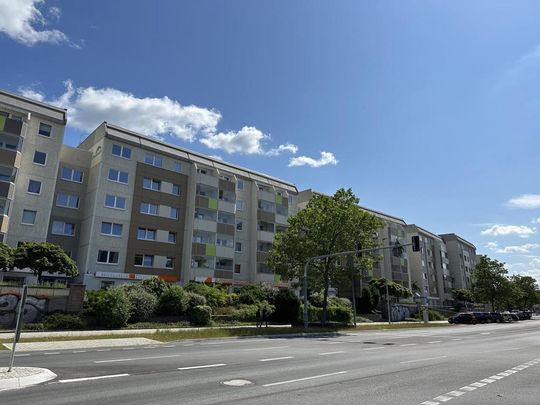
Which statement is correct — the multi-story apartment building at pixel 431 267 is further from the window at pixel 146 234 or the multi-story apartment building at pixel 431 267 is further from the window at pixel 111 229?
the window at pixel 111 229

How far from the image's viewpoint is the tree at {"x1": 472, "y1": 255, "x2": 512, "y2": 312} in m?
69.6

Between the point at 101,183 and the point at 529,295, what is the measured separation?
328 feet

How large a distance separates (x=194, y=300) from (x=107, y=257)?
13438mm

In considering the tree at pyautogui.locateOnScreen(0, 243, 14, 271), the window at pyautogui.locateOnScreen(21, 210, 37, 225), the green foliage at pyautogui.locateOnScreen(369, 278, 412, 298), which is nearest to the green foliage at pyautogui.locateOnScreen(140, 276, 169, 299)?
the tree at pyautogui.locateOnScreen(0, 243, 14, 271)

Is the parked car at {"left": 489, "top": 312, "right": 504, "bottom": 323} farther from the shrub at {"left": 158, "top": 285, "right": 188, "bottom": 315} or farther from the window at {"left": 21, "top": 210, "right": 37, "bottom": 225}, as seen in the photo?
the window at {"left": 21, "top": 210, "right": 37, "bottom": 225}

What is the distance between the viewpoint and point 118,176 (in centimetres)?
4259

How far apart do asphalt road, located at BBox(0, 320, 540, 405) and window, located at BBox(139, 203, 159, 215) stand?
29725mm

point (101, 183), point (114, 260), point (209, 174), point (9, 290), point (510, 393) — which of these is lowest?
point (510, 393)

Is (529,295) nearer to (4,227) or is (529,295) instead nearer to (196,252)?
(196,252)

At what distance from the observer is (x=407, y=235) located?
90250 mm

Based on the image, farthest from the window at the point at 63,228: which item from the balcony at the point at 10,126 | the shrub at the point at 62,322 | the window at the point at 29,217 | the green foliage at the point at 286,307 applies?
the green foliage at the point at 286,307

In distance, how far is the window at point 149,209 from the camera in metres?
43.8

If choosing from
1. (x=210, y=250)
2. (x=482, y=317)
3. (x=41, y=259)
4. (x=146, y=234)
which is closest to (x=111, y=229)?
(x=146, y=234)

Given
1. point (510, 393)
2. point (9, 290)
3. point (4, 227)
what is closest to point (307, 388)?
point (510, 393)
